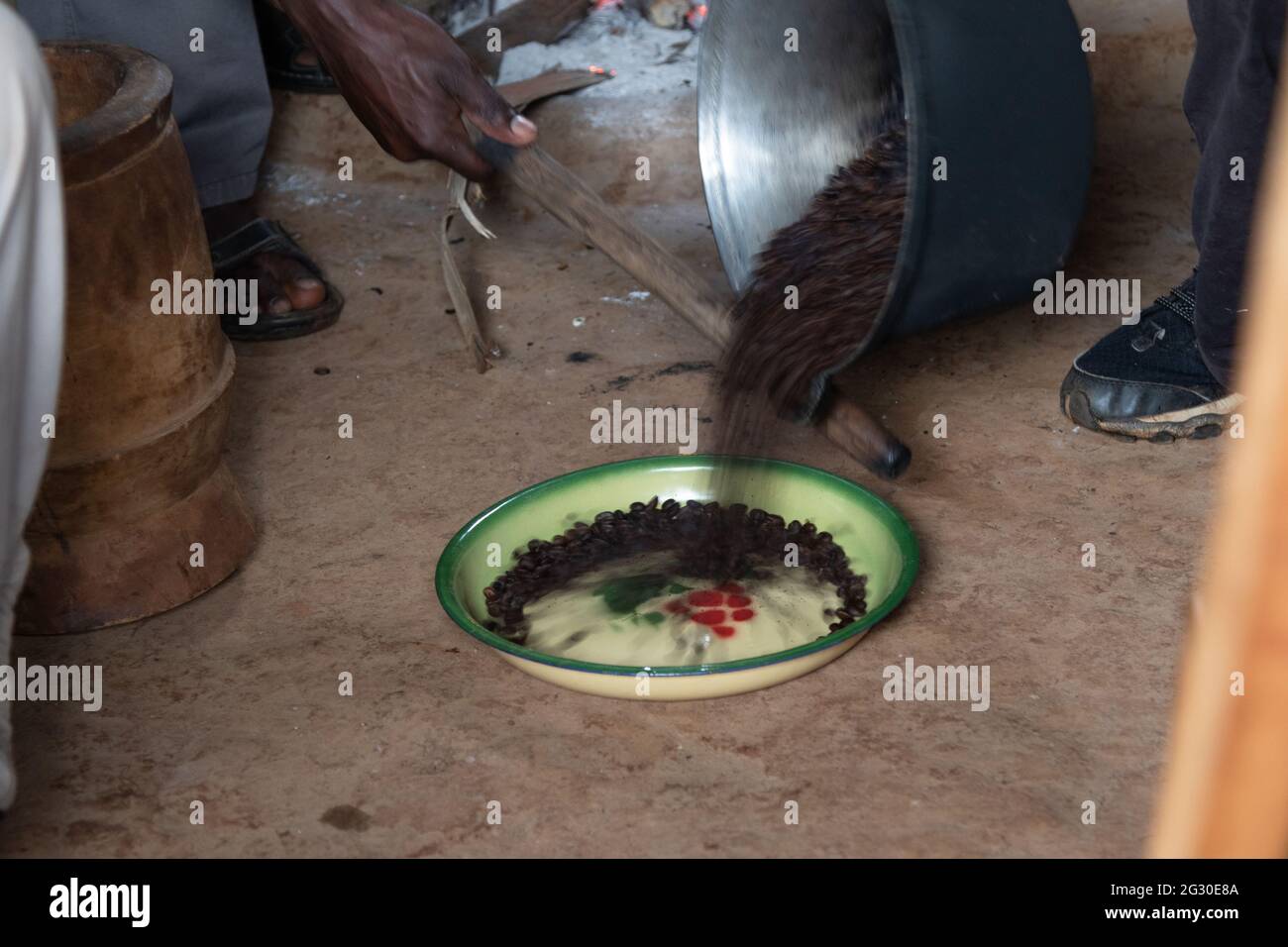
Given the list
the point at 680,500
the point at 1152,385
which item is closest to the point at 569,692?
the point at 680,500

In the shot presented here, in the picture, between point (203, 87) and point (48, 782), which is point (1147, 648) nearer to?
point (48, 782)

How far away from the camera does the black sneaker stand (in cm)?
221

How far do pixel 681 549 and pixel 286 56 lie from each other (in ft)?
6.81

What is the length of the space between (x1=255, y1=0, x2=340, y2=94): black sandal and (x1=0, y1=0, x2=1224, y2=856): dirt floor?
795 millimetres

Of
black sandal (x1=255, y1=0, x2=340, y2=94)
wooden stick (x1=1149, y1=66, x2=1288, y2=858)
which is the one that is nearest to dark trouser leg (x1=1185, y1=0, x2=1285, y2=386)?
wooden stick (x1=1149, y1=66, x2=1288, y2=858)

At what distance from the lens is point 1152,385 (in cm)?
221

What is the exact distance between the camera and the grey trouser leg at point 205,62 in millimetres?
2629

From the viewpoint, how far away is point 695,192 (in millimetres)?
3342

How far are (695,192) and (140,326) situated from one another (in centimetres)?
180

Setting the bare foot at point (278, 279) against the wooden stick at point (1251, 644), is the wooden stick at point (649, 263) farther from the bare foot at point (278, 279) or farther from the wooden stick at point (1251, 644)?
the wooden stick at point (1251, 644)

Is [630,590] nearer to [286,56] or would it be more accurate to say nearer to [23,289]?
[23,289]

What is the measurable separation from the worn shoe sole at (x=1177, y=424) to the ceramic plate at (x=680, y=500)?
1.79 ft

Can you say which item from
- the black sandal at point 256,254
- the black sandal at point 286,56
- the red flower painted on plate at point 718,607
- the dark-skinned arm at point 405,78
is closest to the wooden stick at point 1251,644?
the red flower painted on plate at point 718,607

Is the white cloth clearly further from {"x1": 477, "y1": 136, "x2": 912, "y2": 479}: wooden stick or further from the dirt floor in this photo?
{"x1": 477, "y1": 136, "x2": 912, "y2": 479}: wooden stick
